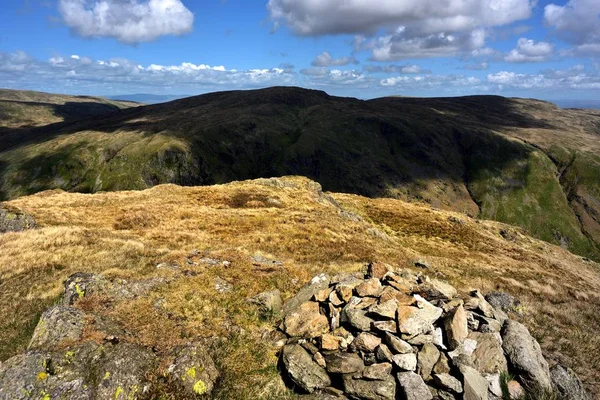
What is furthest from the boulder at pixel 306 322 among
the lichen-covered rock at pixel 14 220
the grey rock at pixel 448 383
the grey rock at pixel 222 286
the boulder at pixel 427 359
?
the lichen-covered rock at pixel 14 220

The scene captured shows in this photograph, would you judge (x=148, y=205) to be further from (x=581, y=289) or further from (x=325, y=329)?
(x=581, y=289)

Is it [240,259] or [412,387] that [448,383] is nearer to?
[412,387]

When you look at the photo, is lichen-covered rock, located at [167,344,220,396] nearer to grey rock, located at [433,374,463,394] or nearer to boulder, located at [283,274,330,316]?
boulder, located at [283,274,330,316]

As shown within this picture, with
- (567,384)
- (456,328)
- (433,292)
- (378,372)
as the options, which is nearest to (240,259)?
(433,292)

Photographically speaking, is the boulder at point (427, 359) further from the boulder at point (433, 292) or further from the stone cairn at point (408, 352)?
the boulder at point (433, 292)

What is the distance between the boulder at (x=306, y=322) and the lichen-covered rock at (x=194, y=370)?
14.6 ft

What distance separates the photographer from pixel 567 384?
13.9 metres

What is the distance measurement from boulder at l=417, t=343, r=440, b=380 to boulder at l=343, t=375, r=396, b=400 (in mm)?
1331

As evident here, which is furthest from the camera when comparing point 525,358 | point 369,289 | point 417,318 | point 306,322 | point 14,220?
point 14,220

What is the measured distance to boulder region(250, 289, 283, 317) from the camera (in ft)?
60.4

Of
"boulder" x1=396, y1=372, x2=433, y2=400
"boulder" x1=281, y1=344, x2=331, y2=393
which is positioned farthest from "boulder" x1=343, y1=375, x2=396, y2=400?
"boulder" x1=281, y1=344, x2=331, y2=393

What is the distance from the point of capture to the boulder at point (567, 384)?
13.5m

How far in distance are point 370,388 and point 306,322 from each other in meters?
4.72

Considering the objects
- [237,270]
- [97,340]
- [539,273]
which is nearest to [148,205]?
[237,270]
